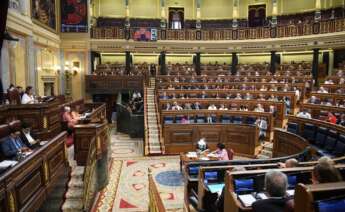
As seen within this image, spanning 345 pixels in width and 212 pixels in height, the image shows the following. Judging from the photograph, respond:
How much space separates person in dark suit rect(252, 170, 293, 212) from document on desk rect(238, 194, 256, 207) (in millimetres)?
536

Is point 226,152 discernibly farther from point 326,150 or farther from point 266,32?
point 266,32

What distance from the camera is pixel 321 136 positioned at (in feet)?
23.3

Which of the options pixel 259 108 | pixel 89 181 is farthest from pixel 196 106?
pixel 89 181

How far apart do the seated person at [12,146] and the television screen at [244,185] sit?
3.44 meters

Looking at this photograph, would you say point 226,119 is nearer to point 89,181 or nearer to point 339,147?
point 339,147

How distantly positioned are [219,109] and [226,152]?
12.0ft

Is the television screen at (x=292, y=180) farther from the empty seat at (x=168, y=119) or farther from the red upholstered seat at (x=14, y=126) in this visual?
the empty seat at (x=168, y=119)

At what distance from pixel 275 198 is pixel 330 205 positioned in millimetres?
576

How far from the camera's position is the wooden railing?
1527 cm

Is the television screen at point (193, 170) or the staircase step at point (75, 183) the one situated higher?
the television screen at point (193, 170)

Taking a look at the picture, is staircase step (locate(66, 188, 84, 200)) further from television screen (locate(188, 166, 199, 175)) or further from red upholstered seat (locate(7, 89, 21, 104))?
red upholstered seat (locate(7, 89, 21, 104))

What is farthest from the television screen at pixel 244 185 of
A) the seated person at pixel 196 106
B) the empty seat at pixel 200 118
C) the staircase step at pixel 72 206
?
the seated person at pixel 196 106

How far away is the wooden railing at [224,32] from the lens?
15.3 m

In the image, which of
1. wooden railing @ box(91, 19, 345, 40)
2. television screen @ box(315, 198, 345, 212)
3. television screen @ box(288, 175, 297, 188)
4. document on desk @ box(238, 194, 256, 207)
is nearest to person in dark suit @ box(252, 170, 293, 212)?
television screen @ box(315, 198, 345, 212)
